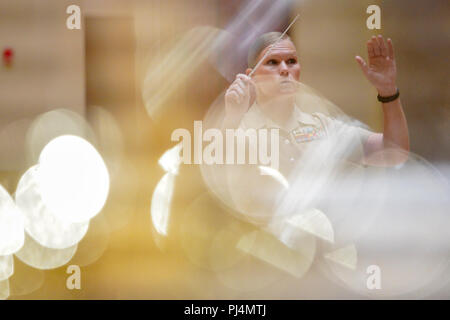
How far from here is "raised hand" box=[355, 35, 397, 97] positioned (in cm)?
248

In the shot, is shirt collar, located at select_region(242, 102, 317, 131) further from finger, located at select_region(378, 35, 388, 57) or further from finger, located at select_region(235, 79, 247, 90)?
finger, located at select_region(378, 35, 388, 57)

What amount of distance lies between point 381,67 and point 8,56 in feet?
6.69

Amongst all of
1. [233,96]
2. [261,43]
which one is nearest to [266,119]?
[233,96]

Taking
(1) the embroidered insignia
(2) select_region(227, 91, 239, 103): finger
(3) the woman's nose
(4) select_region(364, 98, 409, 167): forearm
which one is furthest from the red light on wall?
(4) select_region(364, 98, 409, 167): forearm

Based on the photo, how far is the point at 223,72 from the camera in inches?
96.7

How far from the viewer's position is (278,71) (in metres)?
2.45

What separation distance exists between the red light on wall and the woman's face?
1326 millimetres

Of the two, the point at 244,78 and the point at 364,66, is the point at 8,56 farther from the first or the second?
the point at 364,66

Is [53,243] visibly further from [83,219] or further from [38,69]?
[38,69]

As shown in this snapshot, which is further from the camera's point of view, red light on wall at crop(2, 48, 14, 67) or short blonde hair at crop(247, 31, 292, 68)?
red light on wall at crop(2, 48, 14, 67)

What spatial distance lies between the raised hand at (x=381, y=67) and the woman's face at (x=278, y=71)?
1.20 ft

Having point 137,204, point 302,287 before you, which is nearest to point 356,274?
point 302,287

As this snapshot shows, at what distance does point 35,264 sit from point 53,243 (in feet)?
0.52

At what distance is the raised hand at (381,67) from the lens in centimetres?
248
